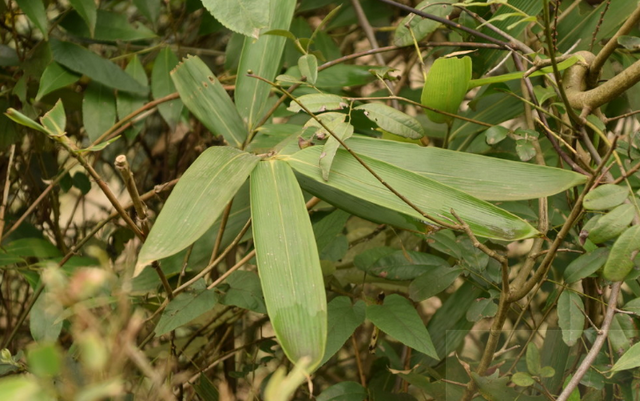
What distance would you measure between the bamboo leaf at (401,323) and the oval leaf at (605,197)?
0.27 m

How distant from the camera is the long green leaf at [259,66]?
2.73ft

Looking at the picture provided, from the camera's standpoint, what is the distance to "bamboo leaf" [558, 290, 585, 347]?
647 millimetres

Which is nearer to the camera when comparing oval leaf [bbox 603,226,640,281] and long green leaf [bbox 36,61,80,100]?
oval leaf [bbox 603,226,640,281]

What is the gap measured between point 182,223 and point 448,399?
389 mm

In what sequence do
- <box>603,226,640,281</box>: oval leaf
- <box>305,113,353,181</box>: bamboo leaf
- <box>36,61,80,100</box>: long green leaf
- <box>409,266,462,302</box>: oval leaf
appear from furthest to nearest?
1. <box>36,61,80,100</box>: long green leaf
2. <box>409,266,462,302</box>: oval leaf
3. <box>305,113,353,181</box>: bamboo leaf
4. <box>603,226,640,281</box>: oval leaf

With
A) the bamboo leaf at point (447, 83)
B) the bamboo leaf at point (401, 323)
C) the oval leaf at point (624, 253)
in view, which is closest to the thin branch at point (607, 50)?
the bamboo leaf at point (447, 83)

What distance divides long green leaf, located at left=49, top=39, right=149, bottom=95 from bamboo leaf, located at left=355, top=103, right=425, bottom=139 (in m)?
0.48

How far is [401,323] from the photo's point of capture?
2.48 feet

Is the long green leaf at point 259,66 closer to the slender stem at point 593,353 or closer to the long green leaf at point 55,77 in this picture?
the long green leaf at point 55,77

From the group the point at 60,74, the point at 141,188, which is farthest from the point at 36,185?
the point at 60,74

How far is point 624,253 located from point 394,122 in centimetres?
28

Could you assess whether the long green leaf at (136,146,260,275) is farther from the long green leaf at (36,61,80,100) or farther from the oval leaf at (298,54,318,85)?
the long green leaf at (36,61,80,100)

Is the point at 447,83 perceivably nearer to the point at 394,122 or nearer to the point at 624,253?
the point at 394,122

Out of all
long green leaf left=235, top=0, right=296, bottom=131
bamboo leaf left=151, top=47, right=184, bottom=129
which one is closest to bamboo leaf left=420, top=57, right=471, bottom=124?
long green leaf left=235, top=0, right=296, bottom=131
